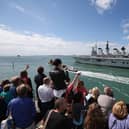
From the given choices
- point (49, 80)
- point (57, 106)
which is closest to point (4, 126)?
point (57, 106)

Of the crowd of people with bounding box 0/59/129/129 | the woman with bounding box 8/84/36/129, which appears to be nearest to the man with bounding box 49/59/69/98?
the crowd of people with bounding box 0/59/129/129

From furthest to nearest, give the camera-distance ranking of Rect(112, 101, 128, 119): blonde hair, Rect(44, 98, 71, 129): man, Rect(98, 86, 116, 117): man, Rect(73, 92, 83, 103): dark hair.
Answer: Rect(98, 86, 116, 117): man
Rect(73, 92, 83, 103): dark hair
Rect(112, 101, 128, 119): blonde hair
Rect(44, 98, 71, 129): man

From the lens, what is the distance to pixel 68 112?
485 centimetres

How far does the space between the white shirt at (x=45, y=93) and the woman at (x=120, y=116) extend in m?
2.19

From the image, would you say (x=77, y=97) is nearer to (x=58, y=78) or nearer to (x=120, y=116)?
(x=58, y=78)

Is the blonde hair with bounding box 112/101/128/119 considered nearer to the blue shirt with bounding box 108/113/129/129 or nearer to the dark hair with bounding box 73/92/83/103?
the blue shirt with bounding box 108/113/129/129

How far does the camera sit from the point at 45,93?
5.62 meters

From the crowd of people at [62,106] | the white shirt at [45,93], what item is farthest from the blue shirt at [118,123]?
the white shirt at [45,93]

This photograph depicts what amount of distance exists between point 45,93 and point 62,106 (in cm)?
219

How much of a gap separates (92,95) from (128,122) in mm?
1796

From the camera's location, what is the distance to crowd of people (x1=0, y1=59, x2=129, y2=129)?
3500mm

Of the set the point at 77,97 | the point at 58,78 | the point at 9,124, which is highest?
the point at 58,78

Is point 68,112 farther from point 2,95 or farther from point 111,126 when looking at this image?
point 2,95

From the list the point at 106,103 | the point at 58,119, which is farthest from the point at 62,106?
the point at 106,103
